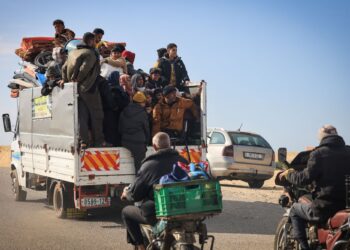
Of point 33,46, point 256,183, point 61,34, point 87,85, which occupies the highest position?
point 61,34

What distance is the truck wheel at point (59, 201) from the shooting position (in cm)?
1259

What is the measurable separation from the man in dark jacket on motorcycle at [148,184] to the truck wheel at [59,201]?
5.36 m

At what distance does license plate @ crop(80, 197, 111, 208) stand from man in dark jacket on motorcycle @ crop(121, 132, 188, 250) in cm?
434

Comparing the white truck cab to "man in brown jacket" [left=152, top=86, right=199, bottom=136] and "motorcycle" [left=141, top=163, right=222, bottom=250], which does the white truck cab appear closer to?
"man in brown jacket" [left=152, top=86, right=199, bottom=136]

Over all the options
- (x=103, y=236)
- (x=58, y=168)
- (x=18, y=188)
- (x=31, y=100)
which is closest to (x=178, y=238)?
(x=103, y=236)

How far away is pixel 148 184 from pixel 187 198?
2.28 feet

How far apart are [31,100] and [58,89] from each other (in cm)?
230

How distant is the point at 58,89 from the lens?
12.4 m

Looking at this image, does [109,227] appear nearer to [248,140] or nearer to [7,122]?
[7,122]

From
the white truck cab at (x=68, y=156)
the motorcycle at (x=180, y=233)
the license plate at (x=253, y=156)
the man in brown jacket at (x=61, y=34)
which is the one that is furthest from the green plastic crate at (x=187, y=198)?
the license plate at (x=253, y=156)

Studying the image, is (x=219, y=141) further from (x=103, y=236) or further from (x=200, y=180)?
(x=200, y=180)

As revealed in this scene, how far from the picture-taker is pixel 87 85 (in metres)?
11.7

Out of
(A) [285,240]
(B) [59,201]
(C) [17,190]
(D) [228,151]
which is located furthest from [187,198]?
(D) [228,151]

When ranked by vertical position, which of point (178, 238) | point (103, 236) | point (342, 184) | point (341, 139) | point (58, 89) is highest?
point (58, 89)
